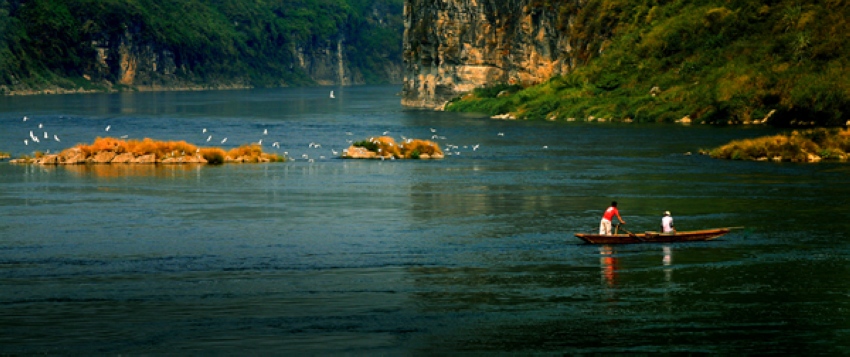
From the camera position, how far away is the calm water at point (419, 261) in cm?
3572

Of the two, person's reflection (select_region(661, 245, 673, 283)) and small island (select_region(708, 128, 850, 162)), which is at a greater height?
small island (select_region(708, 128, 850, 162))

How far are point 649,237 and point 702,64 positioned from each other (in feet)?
316

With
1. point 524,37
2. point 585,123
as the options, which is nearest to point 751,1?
point 585,123

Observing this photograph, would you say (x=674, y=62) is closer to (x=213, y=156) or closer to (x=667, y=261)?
(x=213, y=156)

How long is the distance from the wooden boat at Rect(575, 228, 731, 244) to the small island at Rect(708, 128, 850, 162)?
3900cm

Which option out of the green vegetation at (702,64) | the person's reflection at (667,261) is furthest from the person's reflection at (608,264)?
the green vegetation at (702,64)

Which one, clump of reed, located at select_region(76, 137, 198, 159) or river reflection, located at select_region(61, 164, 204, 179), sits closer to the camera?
river reflection, located at select_region(61, 164, 204, 179)

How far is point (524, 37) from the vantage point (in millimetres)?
191250

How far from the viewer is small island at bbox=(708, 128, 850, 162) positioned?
87688 mm

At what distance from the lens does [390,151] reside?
101000mm

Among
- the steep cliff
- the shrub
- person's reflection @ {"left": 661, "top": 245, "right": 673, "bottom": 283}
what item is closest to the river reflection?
the shrub

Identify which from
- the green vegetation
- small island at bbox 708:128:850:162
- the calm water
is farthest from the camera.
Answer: the green vegetation

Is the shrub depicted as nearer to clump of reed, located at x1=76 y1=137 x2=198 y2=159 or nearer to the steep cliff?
clump of reed, located at x1=76 y1=137 x2=198 y2=159

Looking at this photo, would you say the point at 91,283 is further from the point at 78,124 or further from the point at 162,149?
the point at 78,124
